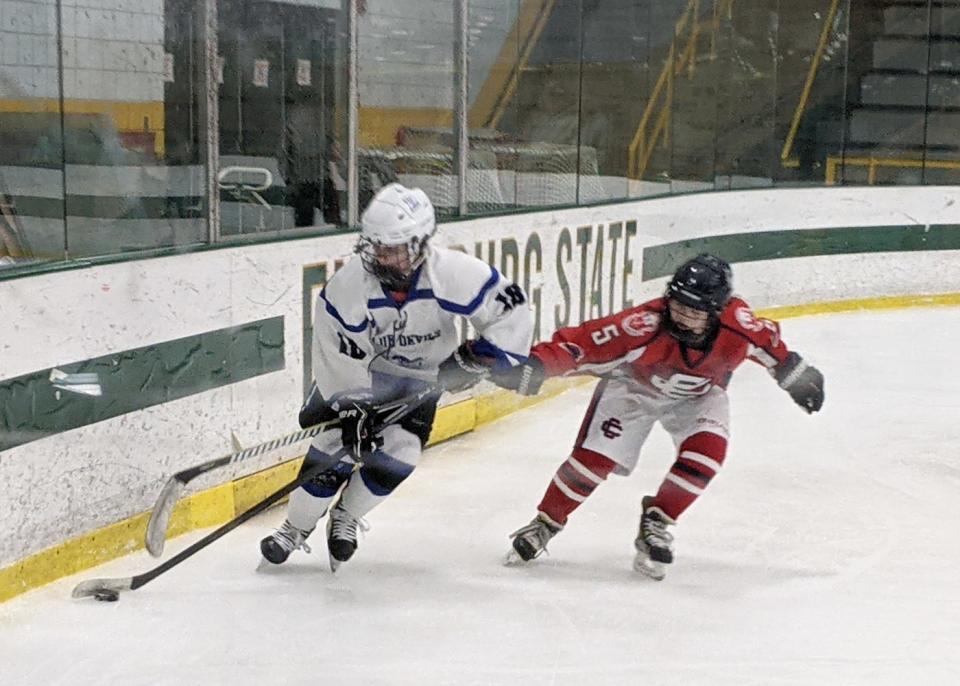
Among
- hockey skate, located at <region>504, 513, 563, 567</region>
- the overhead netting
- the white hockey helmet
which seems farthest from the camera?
the overhead netting

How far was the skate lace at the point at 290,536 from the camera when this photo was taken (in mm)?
3736

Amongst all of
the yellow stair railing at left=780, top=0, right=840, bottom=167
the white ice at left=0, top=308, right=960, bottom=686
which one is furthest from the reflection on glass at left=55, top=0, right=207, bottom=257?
the yellow stair railing at left=780, top=0, right=840, bottom=167

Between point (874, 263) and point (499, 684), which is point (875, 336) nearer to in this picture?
point (874, 263)

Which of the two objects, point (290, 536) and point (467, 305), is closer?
point (467, 305)

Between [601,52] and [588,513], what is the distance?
3.11 meters

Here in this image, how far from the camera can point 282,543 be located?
373cm

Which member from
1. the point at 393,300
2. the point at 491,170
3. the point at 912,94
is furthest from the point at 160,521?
the point at 912,94

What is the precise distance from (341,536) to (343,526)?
0.09ft

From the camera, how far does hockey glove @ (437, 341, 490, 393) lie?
359cm

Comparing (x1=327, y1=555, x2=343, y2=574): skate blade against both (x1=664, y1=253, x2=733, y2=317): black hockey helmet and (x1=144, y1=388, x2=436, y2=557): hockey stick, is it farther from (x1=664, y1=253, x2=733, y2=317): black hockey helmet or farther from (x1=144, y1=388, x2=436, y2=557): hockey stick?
(x1=664, y1=253, x2=733, y2=317): black hockey helmet

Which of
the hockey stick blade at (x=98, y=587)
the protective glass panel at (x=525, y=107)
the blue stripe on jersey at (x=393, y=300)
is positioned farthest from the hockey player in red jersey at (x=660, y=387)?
the protective glass panel at (x=525, y=107)

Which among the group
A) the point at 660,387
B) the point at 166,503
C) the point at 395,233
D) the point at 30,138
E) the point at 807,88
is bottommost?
the point at 166,503

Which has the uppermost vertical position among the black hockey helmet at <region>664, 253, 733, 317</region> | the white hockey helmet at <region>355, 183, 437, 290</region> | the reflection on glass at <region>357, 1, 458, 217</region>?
the reflection on glass at <region>357, 1, 458, 217</region>

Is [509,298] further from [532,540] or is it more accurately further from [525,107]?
[525,107]
